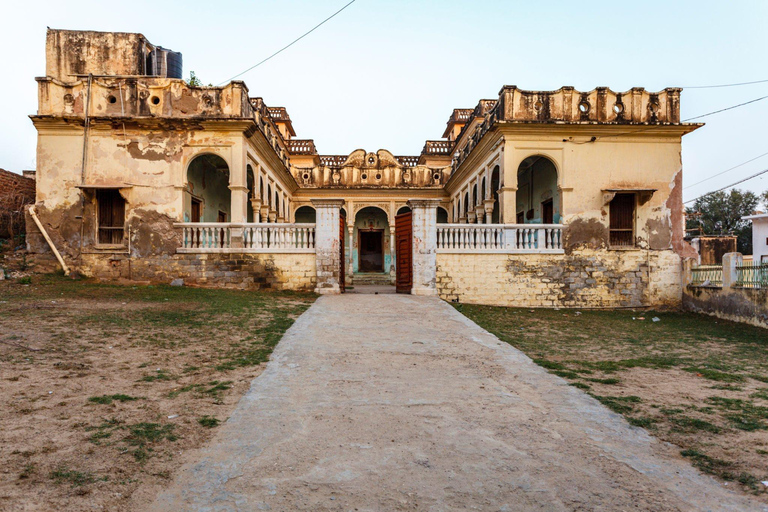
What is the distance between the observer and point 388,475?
2.23 m

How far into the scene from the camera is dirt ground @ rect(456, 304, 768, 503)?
2686mm

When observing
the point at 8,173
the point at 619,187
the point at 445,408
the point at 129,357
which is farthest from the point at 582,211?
the point at 8,173

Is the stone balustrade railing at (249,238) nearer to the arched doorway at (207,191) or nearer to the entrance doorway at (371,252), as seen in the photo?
the arched doorway at (207,191)

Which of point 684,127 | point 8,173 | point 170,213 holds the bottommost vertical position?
point 170,213

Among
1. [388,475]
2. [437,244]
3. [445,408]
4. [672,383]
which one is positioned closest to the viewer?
[388,475]

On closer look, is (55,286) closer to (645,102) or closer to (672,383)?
(672,383)

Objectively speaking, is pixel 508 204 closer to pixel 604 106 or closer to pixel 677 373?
→ pixel 604 106

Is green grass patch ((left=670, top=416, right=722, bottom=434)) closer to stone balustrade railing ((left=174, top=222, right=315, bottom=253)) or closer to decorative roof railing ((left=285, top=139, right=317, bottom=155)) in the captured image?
stone balustrade railing ((left=174, top=222, right=315, bottom=253))

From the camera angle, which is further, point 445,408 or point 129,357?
point 129,357

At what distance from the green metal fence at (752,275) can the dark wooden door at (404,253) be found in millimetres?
7333

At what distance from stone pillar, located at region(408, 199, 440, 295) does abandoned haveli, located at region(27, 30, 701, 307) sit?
4 centimetres

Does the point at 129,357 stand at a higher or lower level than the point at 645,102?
lower


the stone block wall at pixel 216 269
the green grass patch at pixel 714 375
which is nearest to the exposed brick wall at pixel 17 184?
the stone block wall at pixel 216 269

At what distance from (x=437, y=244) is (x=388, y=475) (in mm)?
9081
